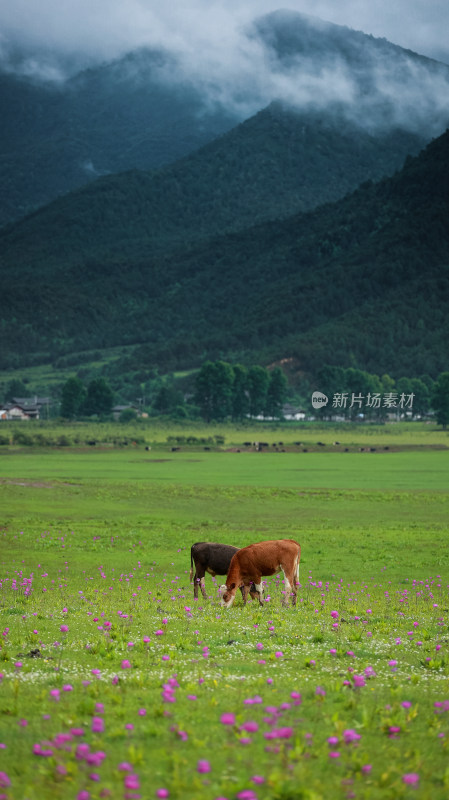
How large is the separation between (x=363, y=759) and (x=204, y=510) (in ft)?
139

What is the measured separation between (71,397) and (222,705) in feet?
612

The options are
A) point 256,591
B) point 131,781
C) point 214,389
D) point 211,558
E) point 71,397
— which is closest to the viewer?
point 131,781

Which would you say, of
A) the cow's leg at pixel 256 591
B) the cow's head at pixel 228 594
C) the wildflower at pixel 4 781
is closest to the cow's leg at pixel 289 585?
the cow's leg at pixel 256 591

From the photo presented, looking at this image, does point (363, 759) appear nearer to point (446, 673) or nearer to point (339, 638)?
point (446, 673)

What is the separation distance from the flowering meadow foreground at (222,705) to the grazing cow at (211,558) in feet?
11.9

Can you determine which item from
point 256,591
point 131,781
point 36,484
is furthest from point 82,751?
point 36,484

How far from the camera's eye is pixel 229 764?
9.59 meters

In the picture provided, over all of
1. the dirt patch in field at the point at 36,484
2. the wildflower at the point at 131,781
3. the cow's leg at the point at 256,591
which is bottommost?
the dirt patch in field at the point at 36,484

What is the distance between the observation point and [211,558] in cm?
2431

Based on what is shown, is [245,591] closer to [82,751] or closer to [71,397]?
[82,751]

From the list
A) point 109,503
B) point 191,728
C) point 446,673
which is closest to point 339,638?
point 446,673

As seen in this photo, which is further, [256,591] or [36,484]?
[36,484]

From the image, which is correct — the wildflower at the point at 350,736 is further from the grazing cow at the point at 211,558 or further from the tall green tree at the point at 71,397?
the tall green tree at the point at 71,397

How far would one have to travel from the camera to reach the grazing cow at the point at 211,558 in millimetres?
24062
